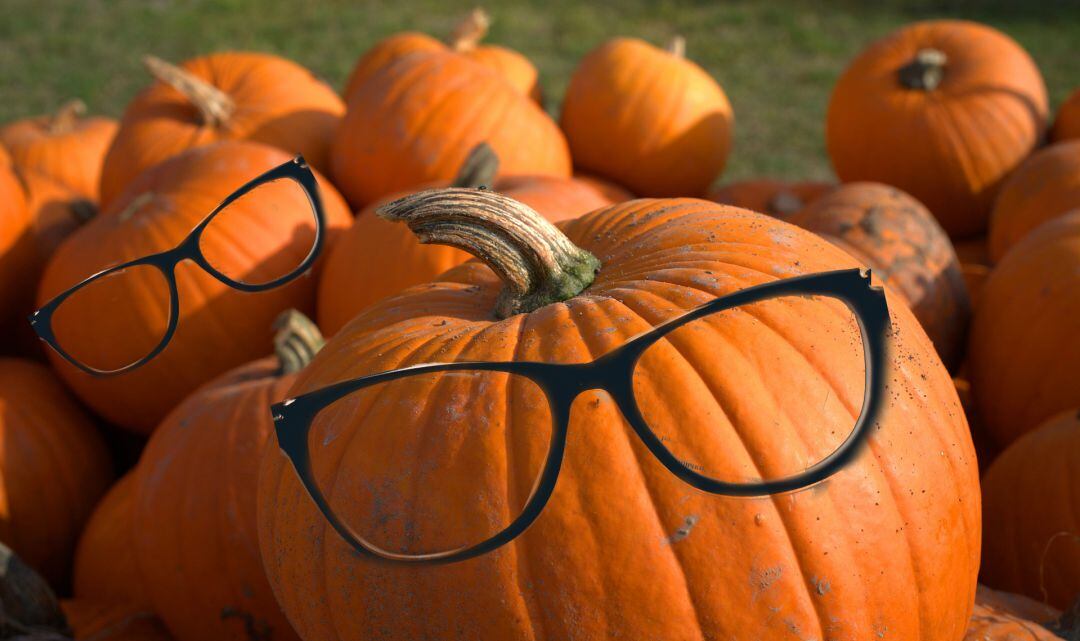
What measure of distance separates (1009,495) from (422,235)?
1270 millimetres

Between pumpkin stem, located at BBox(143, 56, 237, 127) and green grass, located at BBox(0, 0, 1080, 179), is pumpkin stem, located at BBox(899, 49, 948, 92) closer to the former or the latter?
pumpkin stem, located at BBox(143, 56, 237, 127)

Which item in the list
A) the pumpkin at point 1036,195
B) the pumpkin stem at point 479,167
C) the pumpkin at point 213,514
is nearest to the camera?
the pumpkin at point 213,514

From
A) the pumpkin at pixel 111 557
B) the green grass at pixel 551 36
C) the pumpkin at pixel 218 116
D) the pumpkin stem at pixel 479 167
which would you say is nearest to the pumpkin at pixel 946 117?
the pumpkin stem at pixel 479 167

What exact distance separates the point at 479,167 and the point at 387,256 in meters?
0.32

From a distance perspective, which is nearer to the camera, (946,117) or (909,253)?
(909,253)

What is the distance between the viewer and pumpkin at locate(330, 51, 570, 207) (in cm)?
269

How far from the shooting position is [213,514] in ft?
6.08

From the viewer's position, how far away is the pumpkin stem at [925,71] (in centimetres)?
329

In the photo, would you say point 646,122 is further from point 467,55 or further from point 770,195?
point 467,55

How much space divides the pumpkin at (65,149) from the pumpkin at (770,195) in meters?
2.36

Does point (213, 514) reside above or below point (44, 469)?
above

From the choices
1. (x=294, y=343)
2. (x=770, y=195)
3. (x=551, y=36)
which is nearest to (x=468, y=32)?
(x=770, y=195)

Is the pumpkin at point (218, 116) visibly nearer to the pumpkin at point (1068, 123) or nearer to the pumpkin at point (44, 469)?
the pumpkin at point (44, 469)

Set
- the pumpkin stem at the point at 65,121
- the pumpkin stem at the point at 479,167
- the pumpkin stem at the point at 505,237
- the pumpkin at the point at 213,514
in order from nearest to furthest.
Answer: the pumpkin stem at the point at 505,237
the pumpkin at the point at 213,514
the pumpkin stem at the point at 479,167
the pumpkin stem at the point at 65,121
